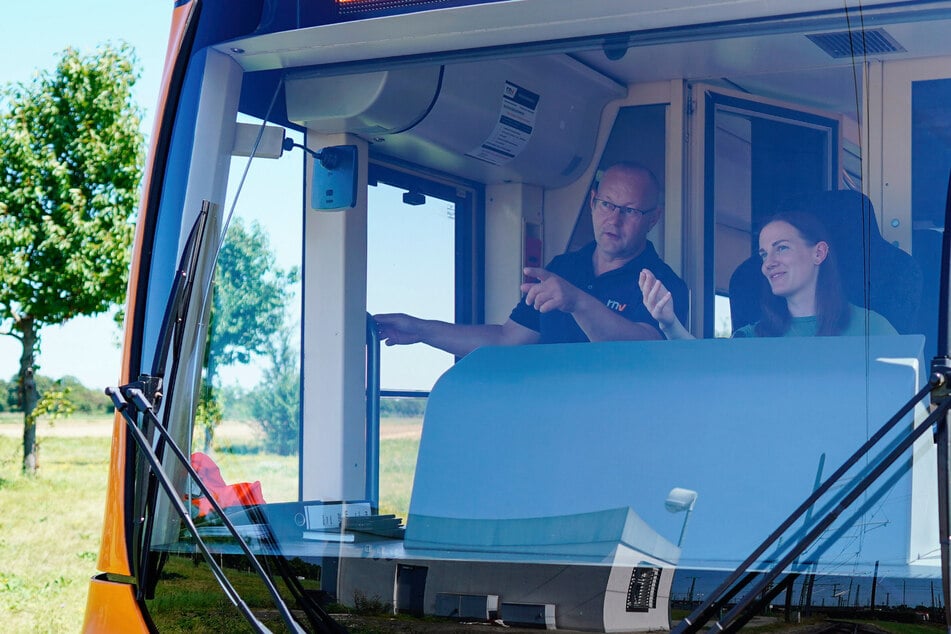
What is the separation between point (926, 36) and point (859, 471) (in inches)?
32.9

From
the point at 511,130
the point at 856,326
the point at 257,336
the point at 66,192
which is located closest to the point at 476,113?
the point at 511,130

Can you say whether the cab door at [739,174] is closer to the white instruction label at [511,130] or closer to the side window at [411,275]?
the white instruction label at [511,130]

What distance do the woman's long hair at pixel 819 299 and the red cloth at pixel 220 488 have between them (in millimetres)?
1176

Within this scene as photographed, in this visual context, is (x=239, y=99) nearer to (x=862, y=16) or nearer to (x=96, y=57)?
(x=862, y=16)

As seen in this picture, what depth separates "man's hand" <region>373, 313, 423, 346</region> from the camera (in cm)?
262

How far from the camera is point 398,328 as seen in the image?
8.75 feet

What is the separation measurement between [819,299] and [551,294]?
1.85 ft

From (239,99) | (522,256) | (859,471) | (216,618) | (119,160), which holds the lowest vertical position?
(216,618)

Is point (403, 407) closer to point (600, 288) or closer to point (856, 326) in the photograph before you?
point (600, 288)

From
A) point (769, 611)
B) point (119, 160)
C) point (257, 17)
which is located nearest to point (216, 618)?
point (769, 611)

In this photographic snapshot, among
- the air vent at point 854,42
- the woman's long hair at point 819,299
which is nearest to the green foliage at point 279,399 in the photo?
the woman's long hair at point 819,299

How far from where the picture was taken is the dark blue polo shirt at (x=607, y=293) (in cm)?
243

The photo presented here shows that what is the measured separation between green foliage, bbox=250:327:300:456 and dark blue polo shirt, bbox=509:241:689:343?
575 mm

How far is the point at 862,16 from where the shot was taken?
7.27 ft
